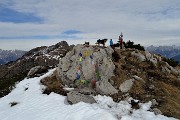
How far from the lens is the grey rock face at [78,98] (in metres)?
21.0

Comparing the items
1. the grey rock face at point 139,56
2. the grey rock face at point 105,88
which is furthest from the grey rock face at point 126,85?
the grey rock face at point 139,56

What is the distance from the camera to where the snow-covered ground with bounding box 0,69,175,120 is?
18312 millimetres

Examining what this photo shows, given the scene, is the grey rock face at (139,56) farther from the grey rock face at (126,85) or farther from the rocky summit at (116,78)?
the grey rock face at (126,85)

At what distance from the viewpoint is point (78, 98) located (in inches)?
834

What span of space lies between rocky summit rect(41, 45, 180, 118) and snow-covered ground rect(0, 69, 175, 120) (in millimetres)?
709

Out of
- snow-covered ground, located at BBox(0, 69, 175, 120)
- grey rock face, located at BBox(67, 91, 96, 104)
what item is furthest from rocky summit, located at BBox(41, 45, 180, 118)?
snow-covered ground, located at BBox(0, 69, 175, 120)

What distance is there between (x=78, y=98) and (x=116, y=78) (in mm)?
5252

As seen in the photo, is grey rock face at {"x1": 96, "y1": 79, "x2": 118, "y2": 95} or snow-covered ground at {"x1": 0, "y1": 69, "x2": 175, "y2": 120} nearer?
snow-covered ground at {"x1": 0, "y1": 69, "x2": 175, "y2": 120}

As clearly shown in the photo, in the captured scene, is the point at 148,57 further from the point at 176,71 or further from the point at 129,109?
the point at 129,109

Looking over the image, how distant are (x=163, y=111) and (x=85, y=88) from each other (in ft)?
24.7

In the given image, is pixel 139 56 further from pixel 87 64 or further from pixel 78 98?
pixel 78 98

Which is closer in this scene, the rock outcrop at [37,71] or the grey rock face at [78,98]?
the grey rock face at [78,98]

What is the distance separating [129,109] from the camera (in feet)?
64.8

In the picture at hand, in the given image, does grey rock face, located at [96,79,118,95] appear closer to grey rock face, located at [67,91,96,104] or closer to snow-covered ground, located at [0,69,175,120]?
snow-covered ground, located at [0,69,175,120]
